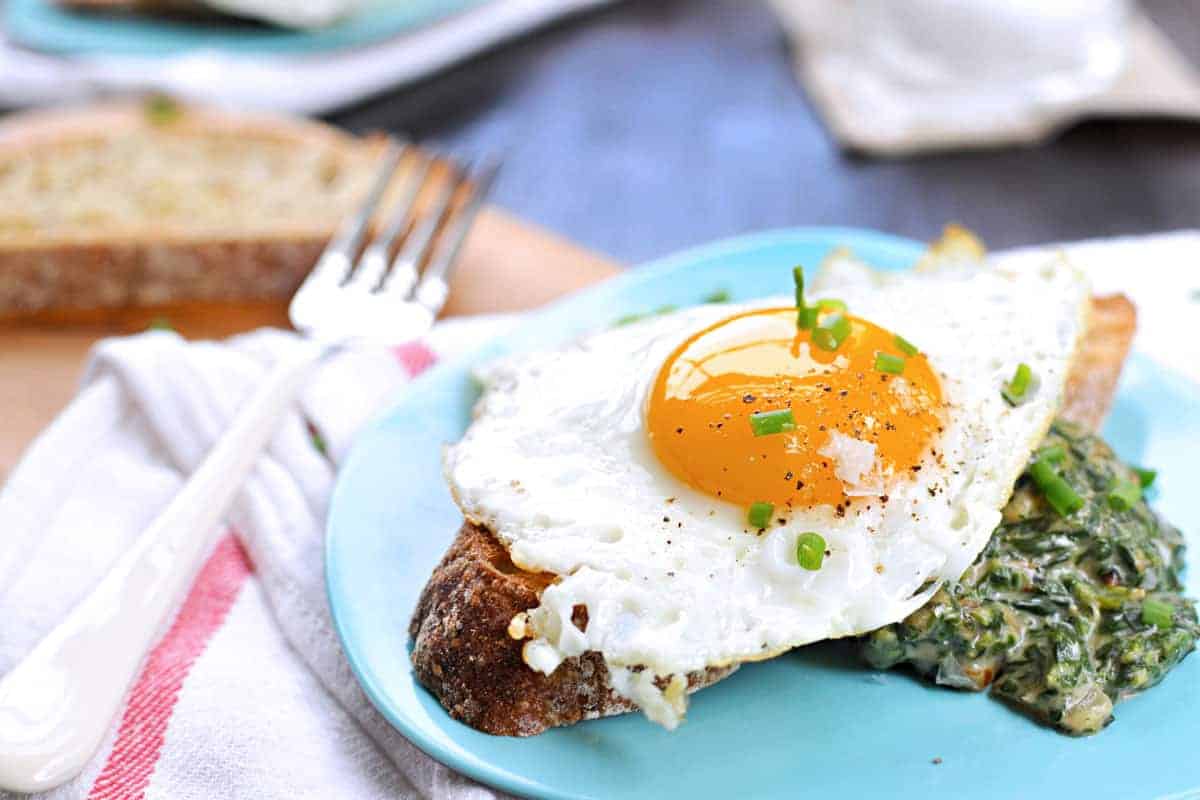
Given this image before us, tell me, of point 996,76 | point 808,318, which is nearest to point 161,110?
point 808,318

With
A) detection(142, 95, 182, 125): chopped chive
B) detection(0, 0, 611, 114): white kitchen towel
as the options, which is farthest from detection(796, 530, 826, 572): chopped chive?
detection(0, 0, 611, 114): white kitchen towel

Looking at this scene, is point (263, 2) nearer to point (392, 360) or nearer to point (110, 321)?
point (110, 321)

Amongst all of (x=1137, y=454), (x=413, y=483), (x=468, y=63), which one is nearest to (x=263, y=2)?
(x=468, y=63)

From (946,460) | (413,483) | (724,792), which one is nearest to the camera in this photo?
(724,792)

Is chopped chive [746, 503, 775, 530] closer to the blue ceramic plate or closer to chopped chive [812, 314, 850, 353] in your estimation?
the blue ceramic plate

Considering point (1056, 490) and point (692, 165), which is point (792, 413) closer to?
point (1056, 490)

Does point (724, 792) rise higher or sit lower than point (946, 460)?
lower
